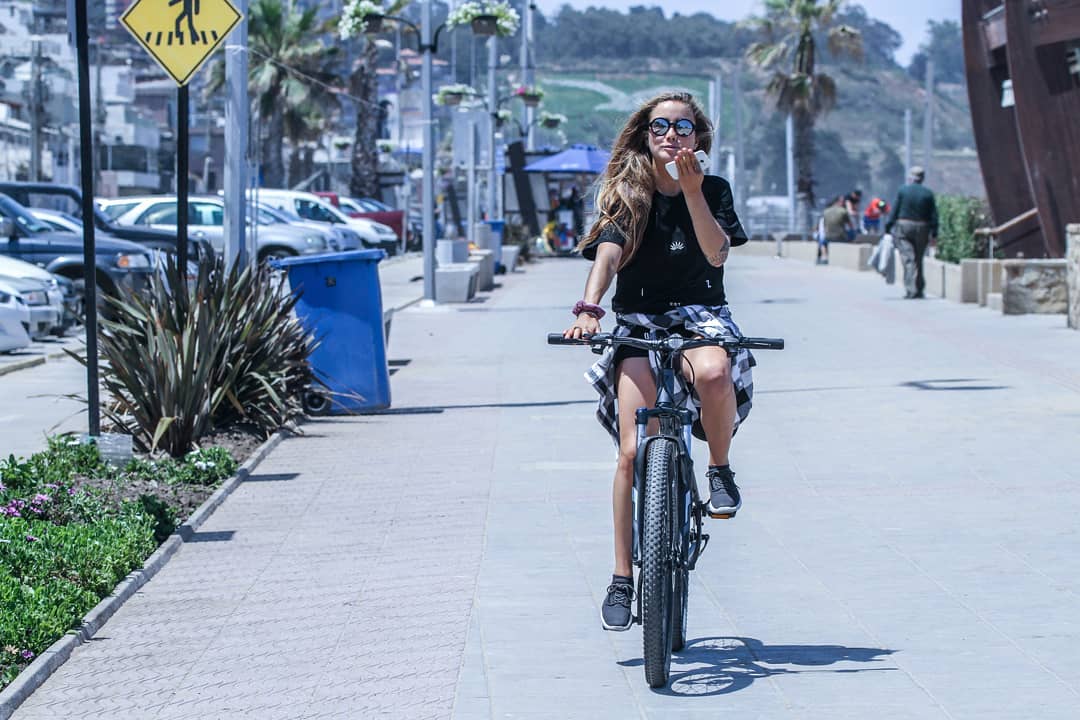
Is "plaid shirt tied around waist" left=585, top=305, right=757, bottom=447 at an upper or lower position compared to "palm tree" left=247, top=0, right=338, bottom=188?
lower

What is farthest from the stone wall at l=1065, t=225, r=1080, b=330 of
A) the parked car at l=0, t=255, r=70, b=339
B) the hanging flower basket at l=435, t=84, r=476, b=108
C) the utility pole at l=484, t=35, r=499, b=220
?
the hanging flower basket at l=435, t=84, r=476, b=108

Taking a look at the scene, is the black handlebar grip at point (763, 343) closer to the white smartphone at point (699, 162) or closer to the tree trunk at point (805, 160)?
the white smartphone at point (699, 162)

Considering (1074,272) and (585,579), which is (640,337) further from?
(1074,272)

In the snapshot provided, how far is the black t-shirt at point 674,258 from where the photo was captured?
18.3ft

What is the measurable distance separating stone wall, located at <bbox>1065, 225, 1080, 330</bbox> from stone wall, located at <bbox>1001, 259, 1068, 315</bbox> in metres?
1.74

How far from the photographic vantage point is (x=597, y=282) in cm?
543

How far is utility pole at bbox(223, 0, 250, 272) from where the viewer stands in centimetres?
1284

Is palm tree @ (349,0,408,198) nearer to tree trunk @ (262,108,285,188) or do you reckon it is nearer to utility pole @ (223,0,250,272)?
tree trunk @ (262,108,285,188)

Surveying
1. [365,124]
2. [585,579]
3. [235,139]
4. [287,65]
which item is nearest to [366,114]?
[365,124]

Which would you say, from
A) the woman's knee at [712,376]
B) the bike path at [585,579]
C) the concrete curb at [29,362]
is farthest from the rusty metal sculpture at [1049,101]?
the woman's knee at [712,376]

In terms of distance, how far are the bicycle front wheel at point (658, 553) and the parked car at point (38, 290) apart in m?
14.0

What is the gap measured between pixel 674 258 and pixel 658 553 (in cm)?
99

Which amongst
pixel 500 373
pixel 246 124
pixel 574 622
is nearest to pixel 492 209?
pixel 500 373

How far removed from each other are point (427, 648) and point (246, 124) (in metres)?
7.78
